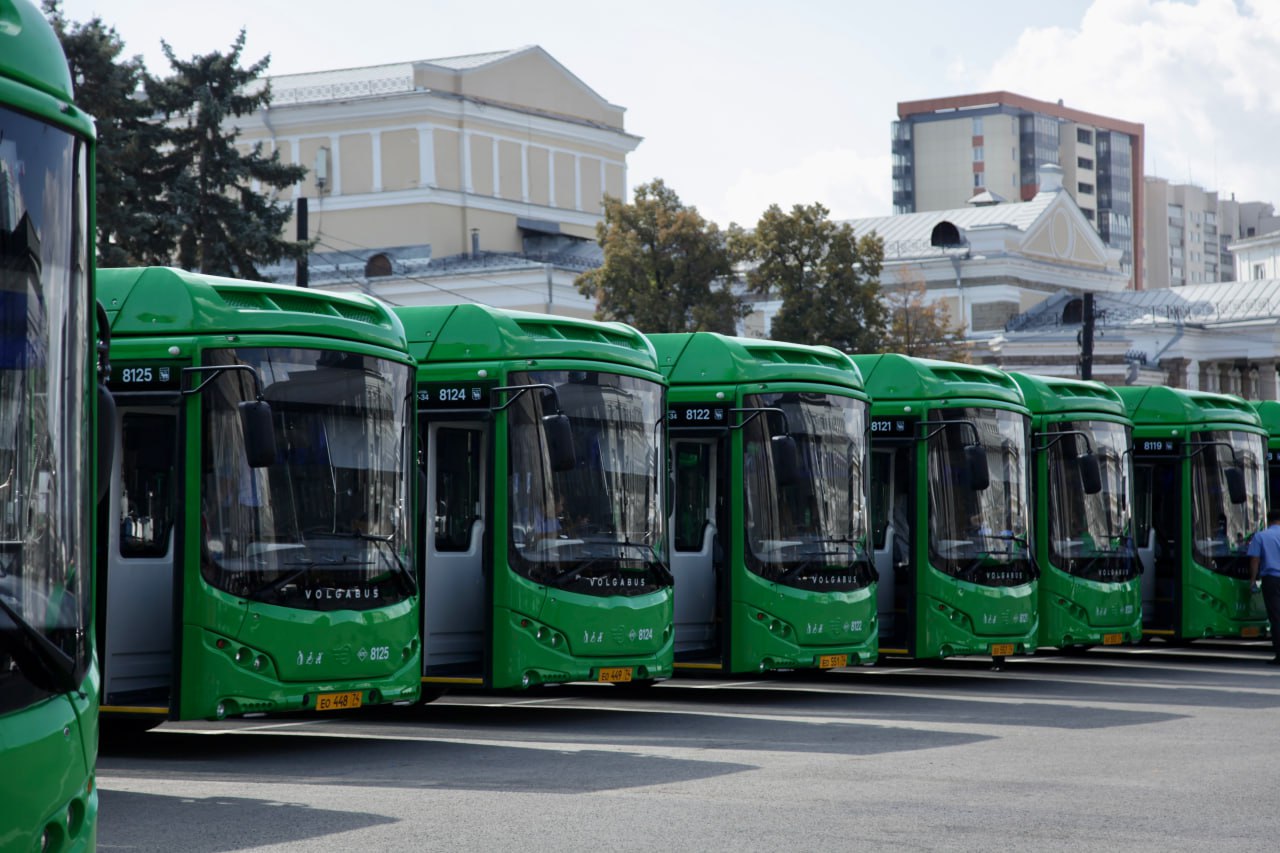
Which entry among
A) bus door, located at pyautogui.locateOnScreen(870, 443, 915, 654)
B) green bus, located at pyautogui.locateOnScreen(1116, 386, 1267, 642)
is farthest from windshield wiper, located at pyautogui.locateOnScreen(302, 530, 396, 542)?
green bus, located at pyautogui.locateOnScreen(1116, 386, 1267, 642)

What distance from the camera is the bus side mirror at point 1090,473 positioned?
20.2m

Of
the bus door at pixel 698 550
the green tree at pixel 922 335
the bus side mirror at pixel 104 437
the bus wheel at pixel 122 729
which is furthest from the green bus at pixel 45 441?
the green tree at pixel 922 335

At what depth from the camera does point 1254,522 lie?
2273 cm

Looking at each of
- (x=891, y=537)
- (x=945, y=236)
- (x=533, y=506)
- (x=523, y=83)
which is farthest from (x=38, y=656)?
(x=945, y=236)

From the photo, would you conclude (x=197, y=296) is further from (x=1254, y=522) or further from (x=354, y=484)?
(x=1254, y=522)

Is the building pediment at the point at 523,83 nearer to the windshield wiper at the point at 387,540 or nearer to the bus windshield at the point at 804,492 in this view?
the bus windshield at the point at 804,492

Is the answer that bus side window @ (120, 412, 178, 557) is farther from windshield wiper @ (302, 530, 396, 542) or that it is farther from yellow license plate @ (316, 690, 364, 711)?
yellow license plate @ (316, 690, 364, 711)

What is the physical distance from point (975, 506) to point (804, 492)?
2.69m

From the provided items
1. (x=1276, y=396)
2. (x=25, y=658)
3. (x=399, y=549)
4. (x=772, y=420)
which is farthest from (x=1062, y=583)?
(x=1276, y=396)

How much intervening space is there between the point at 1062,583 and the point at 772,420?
5.36 meters

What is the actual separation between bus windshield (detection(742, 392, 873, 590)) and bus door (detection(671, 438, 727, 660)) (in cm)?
43

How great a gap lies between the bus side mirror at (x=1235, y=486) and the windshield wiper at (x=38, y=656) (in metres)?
18.5

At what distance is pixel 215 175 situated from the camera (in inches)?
1586

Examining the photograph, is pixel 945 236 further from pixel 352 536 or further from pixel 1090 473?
pixel 352 536
